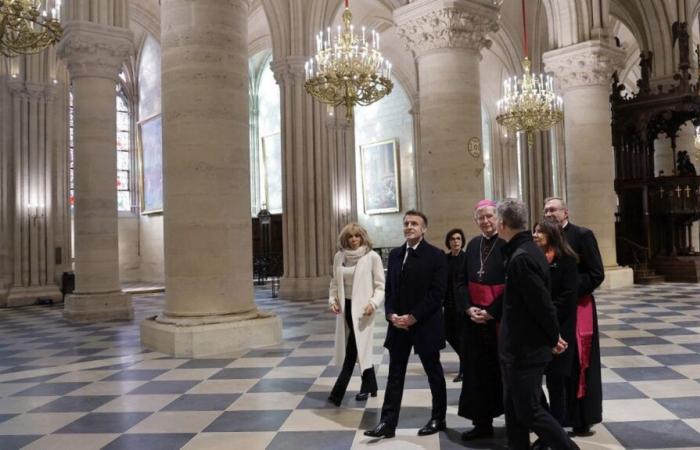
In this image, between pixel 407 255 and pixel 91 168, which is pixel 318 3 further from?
pixel 407 255

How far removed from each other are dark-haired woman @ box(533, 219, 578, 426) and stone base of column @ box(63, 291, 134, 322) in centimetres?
1011

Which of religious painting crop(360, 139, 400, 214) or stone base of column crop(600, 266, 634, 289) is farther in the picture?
religious painting crop(360, 139, 400, 214)

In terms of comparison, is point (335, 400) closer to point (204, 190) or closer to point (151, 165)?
point (204, 190)

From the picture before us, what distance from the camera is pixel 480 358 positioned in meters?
4.33

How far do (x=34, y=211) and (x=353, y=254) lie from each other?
15607 mm

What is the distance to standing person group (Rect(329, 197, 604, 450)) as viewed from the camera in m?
3.49

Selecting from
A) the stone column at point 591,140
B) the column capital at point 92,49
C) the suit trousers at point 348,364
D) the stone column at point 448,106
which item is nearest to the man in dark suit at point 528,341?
the suit trousers at point 348,364

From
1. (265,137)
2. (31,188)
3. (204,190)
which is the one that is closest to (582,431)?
(204,190)

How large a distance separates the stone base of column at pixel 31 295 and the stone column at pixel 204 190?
10924 mm

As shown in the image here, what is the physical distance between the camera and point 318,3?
16.7 m

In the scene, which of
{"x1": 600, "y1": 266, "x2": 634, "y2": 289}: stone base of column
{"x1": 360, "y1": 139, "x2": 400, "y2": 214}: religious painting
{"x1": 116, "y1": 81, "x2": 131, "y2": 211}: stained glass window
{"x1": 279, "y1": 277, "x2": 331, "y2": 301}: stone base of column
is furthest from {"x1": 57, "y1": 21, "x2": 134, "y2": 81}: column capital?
{"x1": 360, "y1": 139, "x2": 400, "y2": 214}: religious painting

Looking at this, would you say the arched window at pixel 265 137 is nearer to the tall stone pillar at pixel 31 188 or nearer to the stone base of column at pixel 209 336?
the tall stone pillar at pixel 31 188

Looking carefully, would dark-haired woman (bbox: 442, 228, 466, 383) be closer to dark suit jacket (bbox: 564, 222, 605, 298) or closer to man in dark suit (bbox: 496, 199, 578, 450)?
dark suit jacket (bbox: 564, 222, 605, 298)

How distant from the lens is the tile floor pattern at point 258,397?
441cm
